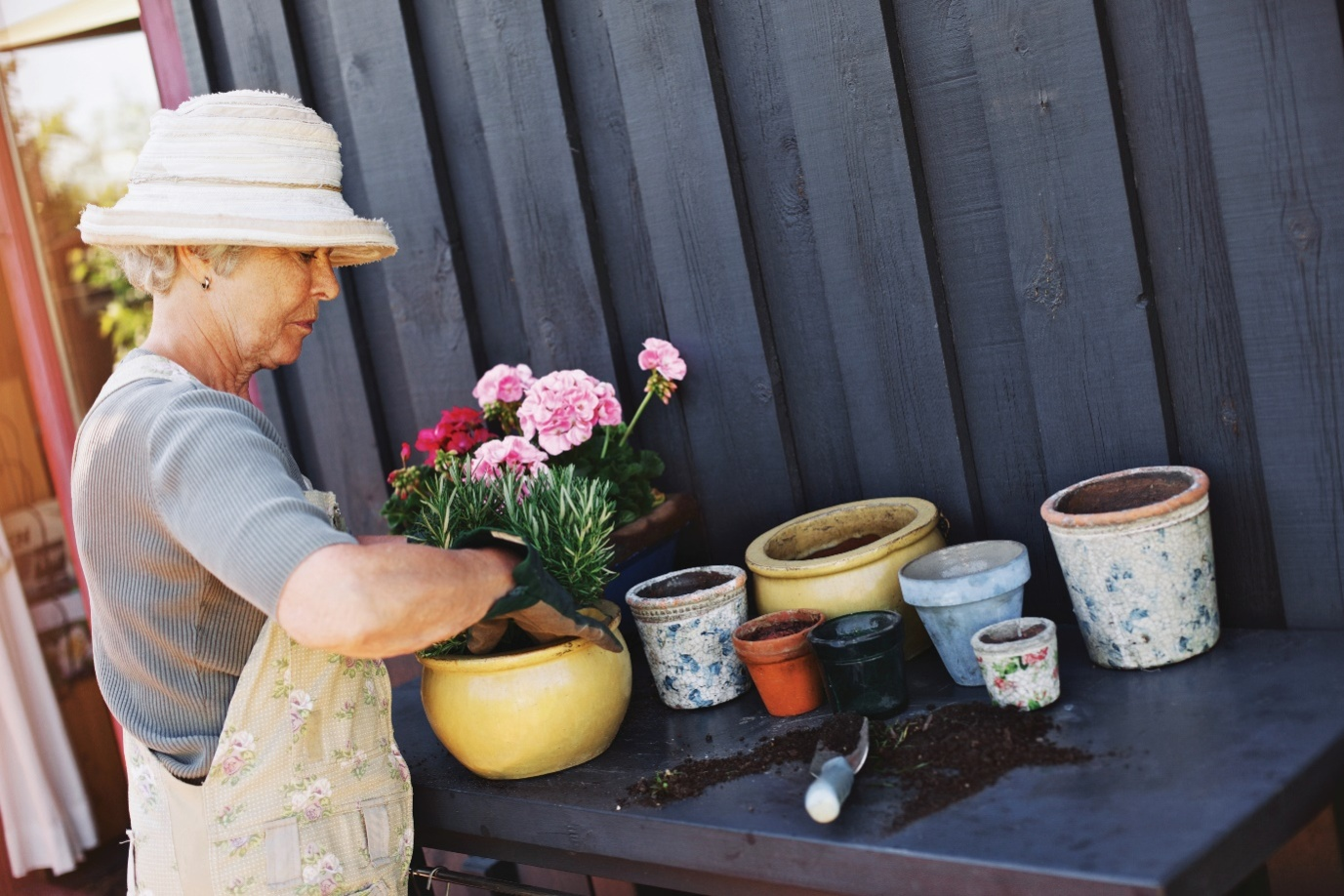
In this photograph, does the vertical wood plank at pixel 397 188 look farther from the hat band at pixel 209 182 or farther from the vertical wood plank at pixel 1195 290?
the vertical wood plank at pixel 1195 290

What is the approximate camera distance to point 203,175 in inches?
64.7

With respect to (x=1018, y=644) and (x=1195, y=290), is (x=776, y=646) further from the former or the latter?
(x=1195, y=290)

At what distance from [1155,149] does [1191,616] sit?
70 centimetres

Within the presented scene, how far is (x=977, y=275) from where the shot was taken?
1.99 meters

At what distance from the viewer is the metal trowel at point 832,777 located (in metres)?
1.38

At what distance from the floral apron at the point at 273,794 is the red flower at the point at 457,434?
633 millimetres

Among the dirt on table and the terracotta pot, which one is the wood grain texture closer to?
the terracotta pot

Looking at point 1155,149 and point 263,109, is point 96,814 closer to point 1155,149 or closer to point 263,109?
point 263,109

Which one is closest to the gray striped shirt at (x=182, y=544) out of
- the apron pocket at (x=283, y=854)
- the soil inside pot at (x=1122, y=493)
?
the apron pocket at (x=283, y=854)

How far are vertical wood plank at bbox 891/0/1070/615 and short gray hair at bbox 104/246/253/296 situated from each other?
1122 mm

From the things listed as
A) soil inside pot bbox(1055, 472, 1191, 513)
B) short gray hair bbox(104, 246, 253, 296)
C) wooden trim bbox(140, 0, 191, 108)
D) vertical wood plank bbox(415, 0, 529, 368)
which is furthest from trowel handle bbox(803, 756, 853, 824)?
wooden trim bbox(140, 0, 191, 108)

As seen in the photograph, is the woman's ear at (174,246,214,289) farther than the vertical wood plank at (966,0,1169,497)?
No

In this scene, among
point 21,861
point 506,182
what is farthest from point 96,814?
point 506,182

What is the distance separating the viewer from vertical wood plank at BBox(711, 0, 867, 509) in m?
2.14
